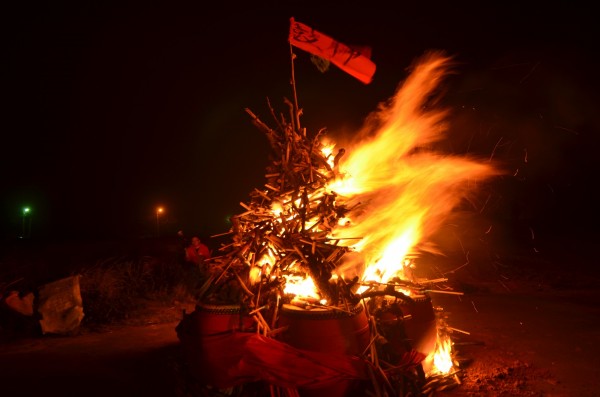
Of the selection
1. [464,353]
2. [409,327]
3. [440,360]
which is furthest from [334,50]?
[464,353]

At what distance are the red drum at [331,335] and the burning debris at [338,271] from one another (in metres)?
0.01

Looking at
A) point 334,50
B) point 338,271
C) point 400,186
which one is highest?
point 334,50

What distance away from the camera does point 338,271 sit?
517 centimetres

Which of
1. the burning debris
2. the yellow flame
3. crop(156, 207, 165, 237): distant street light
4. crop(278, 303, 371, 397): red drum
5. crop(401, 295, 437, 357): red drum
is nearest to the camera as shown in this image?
crop(278, 303, 371, 397): red drum

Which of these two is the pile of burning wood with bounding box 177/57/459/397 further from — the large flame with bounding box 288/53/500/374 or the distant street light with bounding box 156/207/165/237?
the distant street light with bounding box 156/207/165/237

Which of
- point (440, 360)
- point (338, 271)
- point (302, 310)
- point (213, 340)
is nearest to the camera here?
point (302, 310)

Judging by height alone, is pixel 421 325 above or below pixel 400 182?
below

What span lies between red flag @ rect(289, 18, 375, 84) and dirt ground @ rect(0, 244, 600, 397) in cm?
420

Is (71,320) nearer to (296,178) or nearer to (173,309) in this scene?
(173,309)

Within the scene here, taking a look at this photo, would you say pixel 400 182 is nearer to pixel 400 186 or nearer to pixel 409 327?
pixel 400 186

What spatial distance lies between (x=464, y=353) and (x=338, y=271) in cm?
251

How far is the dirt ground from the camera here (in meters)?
4.94

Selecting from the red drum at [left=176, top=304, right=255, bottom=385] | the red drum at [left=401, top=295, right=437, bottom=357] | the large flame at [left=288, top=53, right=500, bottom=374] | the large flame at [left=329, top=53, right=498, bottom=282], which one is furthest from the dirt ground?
the large flame at [left=329, top=53, right=498, bottom=282]

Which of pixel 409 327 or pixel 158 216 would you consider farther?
pixel 158 216
